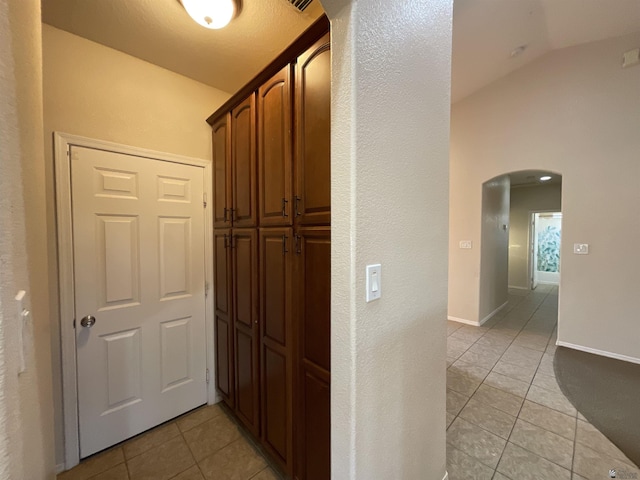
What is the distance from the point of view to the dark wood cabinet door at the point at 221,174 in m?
1.94

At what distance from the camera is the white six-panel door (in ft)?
5.34

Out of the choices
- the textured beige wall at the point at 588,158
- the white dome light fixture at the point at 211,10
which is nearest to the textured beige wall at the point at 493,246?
the textured beige wall at the point at 588,158

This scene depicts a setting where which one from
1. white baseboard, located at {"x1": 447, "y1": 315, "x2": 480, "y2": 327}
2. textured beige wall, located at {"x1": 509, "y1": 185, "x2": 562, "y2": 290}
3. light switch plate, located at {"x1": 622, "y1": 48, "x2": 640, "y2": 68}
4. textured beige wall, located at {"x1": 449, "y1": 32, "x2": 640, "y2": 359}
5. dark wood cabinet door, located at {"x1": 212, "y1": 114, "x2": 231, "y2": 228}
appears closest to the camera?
dark wood cabinet door, located at {"x1": 212, "y1": 114, "x2": 231, "y2": 228}

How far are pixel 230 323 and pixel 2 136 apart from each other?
1.77 metres

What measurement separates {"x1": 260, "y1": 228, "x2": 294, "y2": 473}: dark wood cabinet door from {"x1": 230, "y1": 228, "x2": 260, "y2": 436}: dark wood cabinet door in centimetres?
8

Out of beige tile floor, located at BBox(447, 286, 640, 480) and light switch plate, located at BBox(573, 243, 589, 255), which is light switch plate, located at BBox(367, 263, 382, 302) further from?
light switch plate, located at BBox(573, 243, 589, 255)

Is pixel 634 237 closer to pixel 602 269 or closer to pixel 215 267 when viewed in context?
pixel 602 269

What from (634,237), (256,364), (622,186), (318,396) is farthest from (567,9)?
(256,364)

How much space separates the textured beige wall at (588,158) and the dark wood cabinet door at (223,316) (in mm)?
3863

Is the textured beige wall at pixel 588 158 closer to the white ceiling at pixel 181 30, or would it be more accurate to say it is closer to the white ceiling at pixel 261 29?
the white ceiling at pixel 261 29

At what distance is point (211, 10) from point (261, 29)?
1.30 feet

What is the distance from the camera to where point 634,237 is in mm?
2744

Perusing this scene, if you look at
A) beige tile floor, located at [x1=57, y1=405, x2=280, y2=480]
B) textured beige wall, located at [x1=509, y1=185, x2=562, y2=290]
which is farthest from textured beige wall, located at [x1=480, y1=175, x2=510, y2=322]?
beige tile floor, located at [x1=57, y1=405, x2=280, y2=480]

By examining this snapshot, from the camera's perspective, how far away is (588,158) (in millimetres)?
2957
